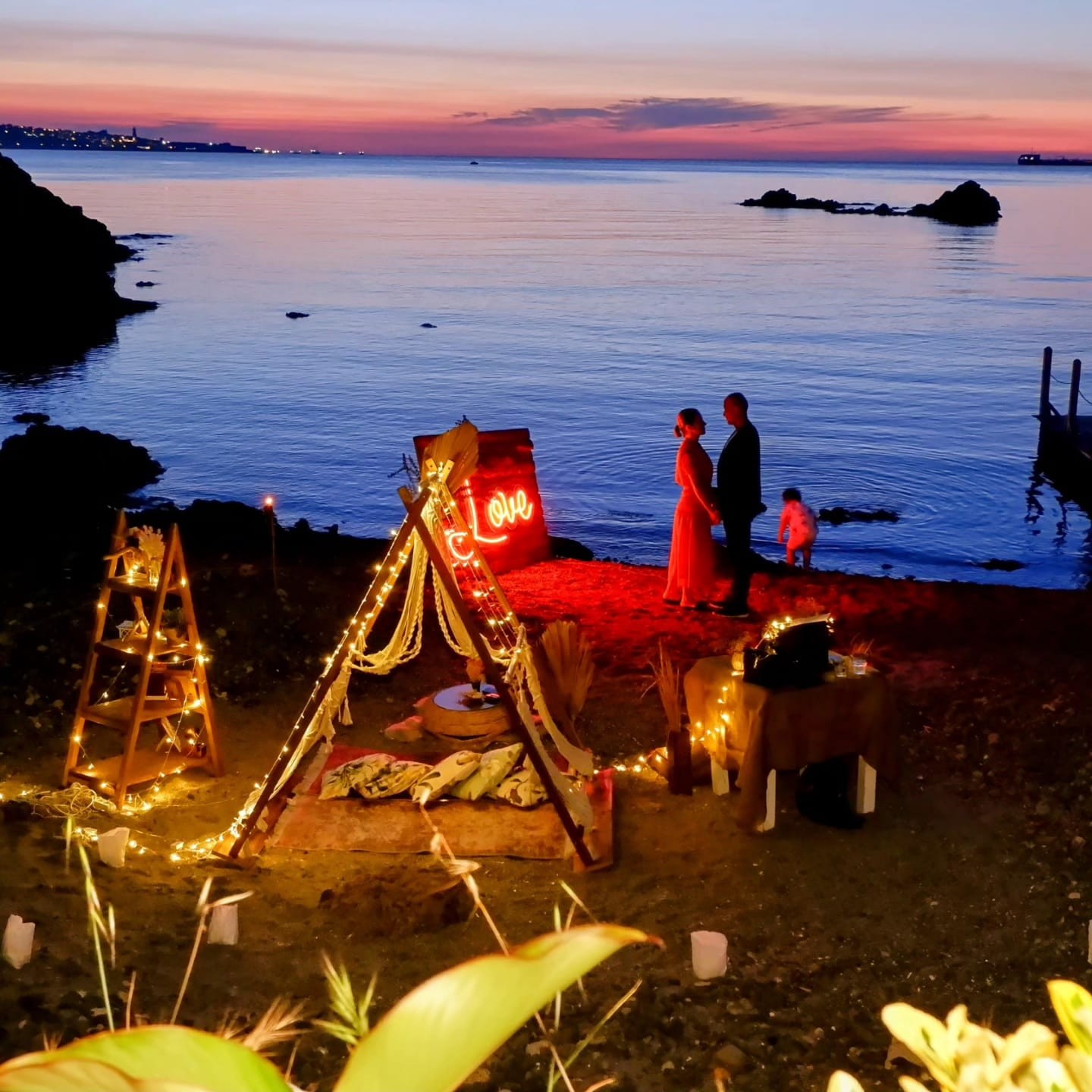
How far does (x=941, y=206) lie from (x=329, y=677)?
12045 cm

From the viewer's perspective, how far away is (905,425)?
29984 millimetres

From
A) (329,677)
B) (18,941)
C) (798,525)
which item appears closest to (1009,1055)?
(18,941)

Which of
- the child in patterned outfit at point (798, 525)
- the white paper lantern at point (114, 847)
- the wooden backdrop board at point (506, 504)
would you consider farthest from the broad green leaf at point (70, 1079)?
the child in patterned outfit at point (798, 525)

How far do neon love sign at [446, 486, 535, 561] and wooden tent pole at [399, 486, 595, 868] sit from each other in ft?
18.0

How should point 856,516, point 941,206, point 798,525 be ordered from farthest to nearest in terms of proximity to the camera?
point 941,206 → point 856,516 → point 798,525

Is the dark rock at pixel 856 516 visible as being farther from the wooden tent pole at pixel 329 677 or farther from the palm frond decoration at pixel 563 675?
the wooden tent pole at pixel 329 677

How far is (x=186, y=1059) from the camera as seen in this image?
1.04 meters

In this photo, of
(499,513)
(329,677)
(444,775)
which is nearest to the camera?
(329,677)

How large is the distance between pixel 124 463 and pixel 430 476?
18.2 m

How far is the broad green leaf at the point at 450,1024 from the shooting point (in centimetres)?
102

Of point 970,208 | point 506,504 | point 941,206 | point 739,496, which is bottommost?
point 506,504

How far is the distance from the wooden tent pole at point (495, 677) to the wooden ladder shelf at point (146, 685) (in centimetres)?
181

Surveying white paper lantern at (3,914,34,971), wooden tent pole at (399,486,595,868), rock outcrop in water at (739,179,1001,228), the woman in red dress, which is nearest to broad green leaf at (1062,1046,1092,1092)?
white paper lantern at (3,914,34,971)

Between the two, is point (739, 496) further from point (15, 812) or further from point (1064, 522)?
point (1064, 522)
